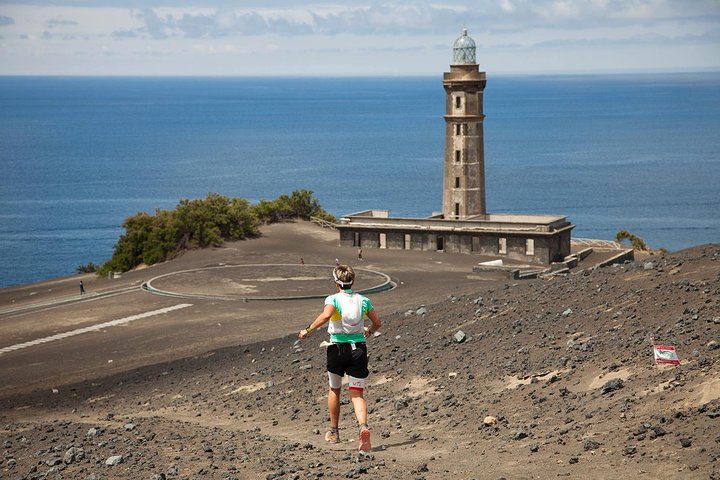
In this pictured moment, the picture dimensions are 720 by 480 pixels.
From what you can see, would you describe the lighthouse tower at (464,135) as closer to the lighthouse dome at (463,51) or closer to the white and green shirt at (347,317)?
the lighthouse dome at (463,51)

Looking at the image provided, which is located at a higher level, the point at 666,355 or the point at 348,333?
the point at 348,333

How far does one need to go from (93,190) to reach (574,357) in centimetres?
12432

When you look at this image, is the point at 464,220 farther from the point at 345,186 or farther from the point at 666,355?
the point at 345,186

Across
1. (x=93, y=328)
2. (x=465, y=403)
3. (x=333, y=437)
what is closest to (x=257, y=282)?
(x=93, y=328)

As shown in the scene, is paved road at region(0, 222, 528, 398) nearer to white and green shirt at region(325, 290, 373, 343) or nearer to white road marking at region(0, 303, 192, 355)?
white road marking at region(0, 303, 192, 355)

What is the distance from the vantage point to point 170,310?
41.1m

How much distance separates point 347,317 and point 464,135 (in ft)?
146

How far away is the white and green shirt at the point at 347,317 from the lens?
14555mm

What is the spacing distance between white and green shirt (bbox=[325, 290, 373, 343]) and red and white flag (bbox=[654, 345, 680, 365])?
15.4 ft

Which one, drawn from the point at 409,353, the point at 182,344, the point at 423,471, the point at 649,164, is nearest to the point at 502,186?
the point at 649,164

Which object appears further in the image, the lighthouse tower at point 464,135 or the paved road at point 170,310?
the lighthouse tower at point 464,135

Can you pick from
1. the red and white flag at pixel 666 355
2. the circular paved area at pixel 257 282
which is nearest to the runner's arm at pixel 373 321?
the red and white flag at pixel 666 355

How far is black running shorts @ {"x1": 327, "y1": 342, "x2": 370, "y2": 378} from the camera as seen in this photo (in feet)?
48.1

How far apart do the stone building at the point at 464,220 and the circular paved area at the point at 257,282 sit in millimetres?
7470
